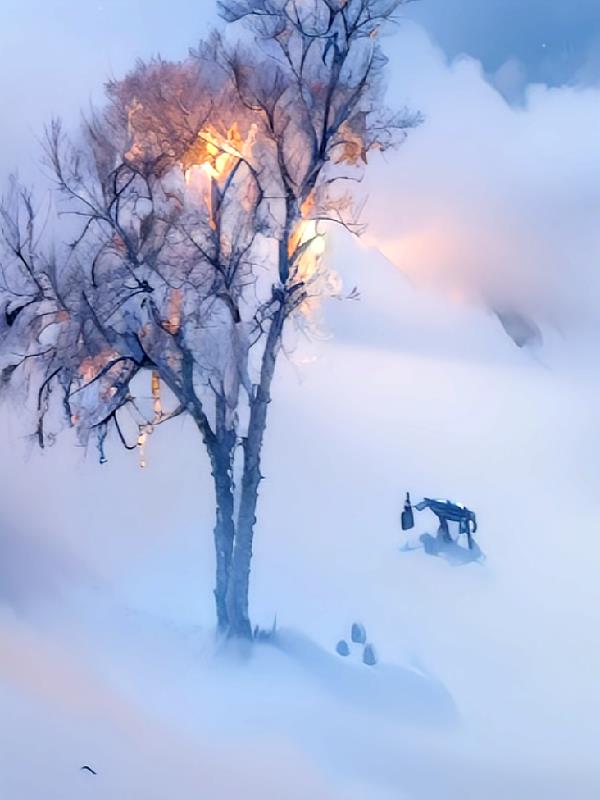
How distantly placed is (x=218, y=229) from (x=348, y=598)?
2.20 ft

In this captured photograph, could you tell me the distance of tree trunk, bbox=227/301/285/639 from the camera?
1424 mm

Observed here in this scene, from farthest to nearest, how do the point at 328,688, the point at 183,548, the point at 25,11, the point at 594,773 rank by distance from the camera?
the point at 25,11 < the point at 183,548 < the point at 328,688 < the point at 594,773

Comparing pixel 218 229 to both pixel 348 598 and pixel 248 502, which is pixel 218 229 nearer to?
pixel 248 502

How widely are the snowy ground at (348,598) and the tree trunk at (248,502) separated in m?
0.02

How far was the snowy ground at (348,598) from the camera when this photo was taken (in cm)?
132

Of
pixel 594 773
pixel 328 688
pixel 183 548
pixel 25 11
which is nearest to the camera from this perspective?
pixel 594 773

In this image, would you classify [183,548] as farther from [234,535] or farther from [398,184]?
[398,184]

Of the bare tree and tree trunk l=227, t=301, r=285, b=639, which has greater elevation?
the bare tree

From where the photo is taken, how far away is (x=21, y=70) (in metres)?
1.57

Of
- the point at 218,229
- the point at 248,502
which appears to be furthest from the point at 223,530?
the point at 218,229

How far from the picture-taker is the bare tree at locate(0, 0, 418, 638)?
4.50 feet

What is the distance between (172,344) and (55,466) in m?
0.36

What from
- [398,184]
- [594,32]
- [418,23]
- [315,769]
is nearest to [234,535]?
[315,769]

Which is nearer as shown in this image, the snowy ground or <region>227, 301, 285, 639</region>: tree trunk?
the snowy ground
